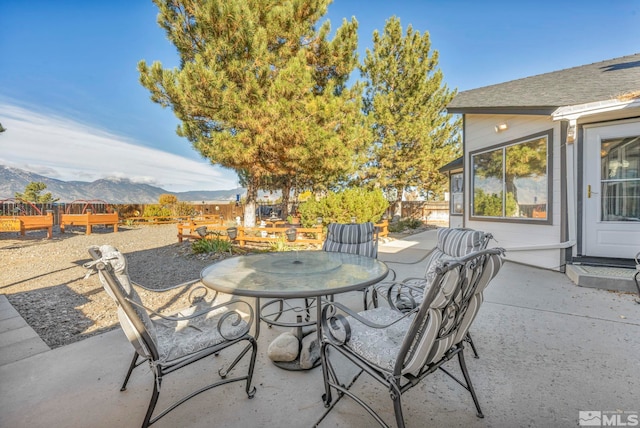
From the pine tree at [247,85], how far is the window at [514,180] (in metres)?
3.95

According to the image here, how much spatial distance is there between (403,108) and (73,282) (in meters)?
13.7

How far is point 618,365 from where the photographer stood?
2.06 metres

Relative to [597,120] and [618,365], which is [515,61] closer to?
[597,120]

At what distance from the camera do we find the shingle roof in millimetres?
4566

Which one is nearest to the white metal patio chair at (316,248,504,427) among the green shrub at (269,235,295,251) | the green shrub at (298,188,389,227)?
the green shrub at (269,235,295,251)

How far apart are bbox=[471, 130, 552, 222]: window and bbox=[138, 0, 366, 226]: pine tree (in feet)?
12.9

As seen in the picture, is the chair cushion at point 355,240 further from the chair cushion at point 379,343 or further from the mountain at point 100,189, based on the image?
the mountain at point 100,189

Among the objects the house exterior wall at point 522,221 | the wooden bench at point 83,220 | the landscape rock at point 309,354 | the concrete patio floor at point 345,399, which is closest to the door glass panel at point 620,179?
the house exterior wall at point 522,221

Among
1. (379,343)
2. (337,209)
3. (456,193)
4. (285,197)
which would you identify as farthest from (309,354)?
(285,197)

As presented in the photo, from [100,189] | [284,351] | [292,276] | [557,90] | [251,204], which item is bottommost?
[284,351]

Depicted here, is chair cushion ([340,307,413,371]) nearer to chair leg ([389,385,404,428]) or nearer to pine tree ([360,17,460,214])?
chair leg ([389,385,404,428])

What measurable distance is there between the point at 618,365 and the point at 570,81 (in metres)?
5.93

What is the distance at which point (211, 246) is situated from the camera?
6363 millimetres

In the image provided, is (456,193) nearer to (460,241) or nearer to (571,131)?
(571,131)
